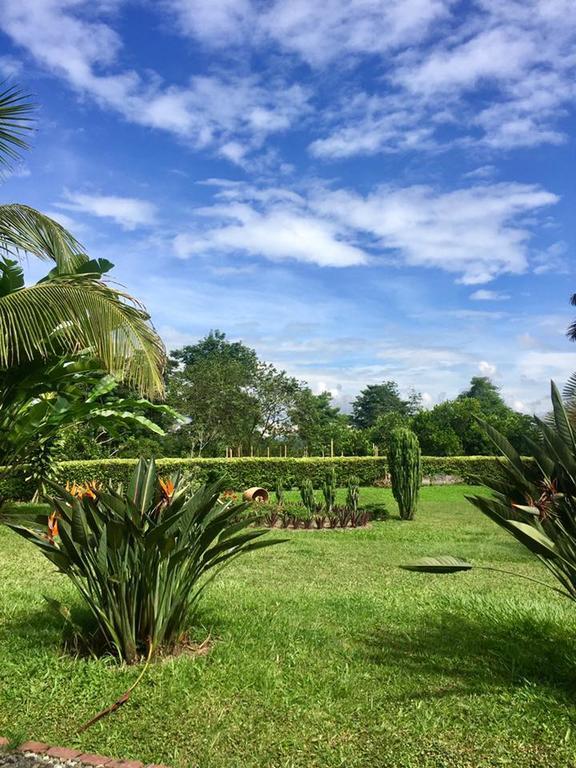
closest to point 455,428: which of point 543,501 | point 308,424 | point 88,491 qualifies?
point 308,424

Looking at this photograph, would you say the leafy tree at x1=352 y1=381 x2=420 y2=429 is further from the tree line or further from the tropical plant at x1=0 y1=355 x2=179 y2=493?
the tropical plant at x1=0 y1=355 x2=179 y2=493

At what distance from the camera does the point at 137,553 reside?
3396 millimetres

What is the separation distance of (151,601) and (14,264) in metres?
6.47

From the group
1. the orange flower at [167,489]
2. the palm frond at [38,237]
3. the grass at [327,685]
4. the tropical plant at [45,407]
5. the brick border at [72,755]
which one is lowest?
the brick border at [72,755]

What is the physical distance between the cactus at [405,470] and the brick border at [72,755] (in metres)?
10.4

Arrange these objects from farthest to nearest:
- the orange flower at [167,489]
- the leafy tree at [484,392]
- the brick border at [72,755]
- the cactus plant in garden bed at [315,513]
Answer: the leafy tree at [484,392]
the cactus plant in garden bed at [315,513]
the orange flower at [167,489]
the brick border at [72,755]

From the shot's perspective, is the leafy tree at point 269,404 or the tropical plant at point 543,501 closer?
the tropical plant at point 543,501

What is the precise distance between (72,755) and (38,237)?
7.42 m

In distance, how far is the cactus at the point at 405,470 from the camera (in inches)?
493

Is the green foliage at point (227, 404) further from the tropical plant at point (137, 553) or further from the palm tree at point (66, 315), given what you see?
the tropical plant at point (137, 553)

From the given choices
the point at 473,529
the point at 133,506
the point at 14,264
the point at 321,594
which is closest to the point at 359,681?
the point at 133,506

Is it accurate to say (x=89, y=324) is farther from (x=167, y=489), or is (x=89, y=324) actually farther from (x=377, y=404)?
(x=377, y=404)

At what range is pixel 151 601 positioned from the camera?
3.46m

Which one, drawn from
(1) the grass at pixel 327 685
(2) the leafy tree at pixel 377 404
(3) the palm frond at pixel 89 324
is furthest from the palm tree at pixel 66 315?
(2) the leafy tree at pixel 377 404
